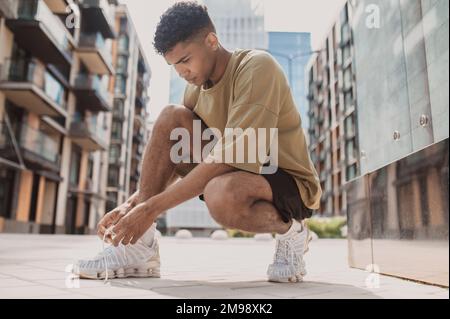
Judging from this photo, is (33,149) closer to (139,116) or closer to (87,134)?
(87,134)

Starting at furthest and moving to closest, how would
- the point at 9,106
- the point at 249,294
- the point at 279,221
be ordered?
the point at 9,106
the point at 279,221
the point at 249,294

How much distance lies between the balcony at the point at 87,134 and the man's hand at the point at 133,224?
2043 cm

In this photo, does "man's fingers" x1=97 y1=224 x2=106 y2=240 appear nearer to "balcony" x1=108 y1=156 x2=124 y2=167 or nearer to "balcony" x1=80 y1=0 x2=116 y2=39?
"balcony" x1=80 y1=0 x2=116 y2=39

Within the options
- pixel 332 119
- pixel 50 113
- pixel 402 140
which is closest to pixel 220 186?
pixel 402 140

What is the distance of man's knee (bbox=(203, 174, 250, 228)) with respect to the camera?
5.91 feet

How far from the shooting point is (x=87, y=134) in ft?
69.4

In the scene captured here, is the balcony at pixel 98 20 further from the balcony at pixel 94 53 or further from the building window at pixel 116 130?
the building window at pixel 116 130

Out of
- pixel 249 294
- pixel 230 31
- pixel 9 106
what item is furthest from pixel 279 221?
pixel 9 106

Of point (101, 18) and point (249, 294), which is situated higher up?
point (101, 18)

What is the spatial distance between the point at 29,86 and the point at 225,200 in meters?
15.7

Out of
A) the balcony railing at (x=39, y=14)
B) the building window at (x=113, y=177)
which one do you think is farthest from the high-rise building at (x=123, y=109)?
the balcony railing at (x=39, y=14)
